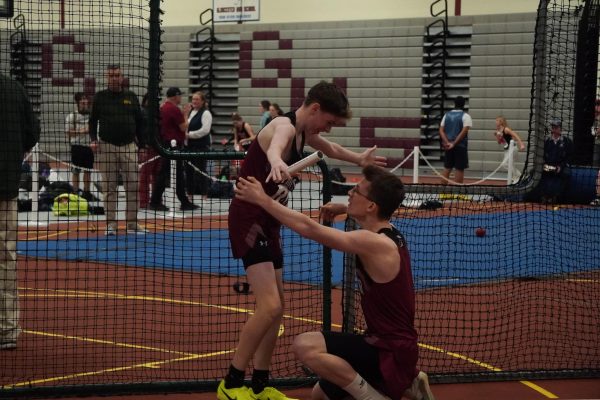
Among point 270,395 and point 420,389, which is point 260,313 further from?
point 420,389

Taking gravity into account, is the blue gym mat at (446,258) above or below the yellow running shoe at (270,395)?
above

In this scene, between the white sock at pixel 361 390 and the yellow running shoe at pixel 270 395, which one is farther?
the yellow running shoe at pixel 270 395

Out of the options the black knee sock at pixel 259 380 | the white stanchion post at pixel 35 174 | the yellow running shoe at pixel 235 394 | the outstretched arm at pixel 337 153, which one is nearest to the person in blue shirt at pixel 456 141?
the white stanchion post at pixel 35 174

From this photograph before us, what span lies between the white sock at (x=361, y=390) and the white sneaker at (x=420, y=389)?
193mm

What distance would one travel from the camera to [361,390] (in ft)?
14.6

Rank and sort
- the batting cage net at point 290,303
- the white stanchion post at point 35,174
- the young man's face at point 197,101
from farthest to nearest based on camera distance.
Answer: the young man's face at point 197,101 → the white stanchion post at point 35,174 → the batting cage net at point 290,303

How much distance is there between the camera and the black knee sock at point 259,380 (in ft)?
16.3

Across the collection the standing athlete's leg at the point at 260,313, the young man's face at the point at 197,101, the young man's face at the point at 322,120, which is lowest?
the standing athlete's leg at the point at 260,313

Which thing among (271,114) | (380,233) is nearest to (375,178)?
(380,233)

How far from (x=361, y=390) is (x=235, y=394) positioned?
2.56ft

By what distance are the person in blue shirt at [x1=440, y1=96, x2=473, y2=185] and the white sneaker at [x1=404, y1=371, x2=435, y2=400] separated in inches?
498

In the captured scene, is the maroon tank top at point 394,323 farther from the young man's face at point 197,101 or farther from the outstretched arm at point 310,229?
the young man's face at point 197,101

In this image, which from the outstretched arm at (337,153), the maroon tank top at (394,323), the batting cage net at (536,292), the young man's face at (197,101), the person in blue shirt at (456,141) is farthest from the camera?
the person in blue shirt at (456,141)

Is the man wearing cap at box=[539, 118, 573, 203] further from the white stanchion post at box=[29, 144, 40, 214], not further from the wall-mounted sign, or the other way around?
the wall-mounted sign
